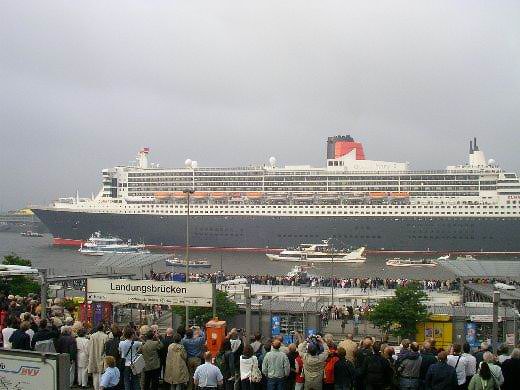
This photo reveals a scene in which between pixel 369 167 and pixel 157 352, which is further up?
pixel 369 167

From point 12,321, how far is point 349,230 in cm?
4087

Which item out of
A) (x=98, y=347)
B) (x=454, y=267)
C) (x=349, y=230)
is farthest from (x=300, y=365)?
(x=349, y=230)

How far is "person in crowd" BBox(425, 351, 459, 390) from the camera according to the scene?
5.95m

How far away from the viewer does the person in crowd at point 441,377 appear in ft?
19.5

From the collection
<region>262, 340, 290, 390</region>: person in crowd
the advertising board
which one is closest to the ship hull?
<region>262, 340, 290, 390</region>: person in crowd

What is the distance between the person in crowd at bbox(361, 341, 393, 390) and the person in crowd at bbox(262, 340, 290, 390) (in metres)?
0.77

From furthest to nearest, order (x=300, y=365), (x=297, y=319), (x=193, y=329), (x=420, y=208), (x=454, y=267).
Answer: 1. (x=420, y=208)
2. (x=454, y=267)
3. (x=297, y=319)
4. (x=193, y=329)
5. (x=300, y=365)

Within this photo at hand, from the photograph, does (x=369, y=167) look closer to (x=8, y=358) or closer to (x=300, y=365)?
Answer: (x=300, y=365)

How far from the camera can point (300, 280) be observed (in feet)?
88.9

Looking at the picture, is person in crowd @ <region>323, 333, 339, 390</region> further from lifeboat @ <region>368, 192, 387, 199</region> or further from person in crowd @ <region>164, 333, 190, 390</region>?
lifeboat @ <region>368, 192, 387, 199</region>

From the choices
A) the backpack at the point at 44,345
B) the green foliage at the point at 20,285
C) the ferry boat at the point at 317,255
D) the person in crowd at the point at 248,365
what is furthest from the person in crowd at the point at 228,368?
the ferry boat at the point at 317,255

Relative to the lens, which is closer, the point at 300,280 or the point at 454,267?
the point at 454,267

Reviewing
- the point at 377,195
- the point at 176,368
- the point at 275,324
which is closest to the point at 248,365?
the point at 176,368

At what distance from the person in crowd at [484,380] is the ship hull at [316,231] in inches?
1616
